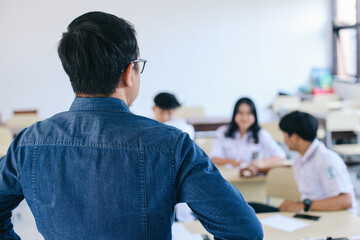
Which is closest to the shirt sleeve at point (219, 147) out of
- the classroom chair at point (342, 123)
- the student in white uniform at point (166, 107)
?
the student in white uniform at point (166, 107)

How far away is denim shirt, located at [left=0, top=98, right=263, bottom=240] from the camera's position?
0.85 metres

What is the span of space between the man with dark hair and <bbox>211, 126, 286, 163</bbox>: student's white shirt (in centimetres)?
274

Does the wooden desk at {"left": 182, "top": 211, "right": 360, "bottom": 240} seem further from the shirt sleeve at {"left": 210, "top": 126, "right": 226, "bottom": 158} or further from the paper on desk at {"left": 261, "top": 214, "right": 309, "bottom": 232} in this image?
the shirt sleeve at {"left": 210, "top": 126, "right": 226, "bottom": 158}

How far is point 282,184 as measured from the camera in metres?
2.83

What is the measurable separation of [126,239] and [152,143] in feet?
0.69

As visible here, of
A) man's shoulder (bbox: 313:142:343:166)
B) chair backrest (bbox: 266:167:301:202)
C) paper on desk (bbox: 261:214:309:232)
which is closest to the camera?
paper on desk (bbox: 261:214:309:232)

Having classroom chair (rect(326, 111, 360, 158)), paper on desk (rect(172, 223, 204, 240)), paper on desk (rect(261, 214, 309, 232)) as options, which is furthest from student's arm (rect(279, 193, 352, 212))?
classroom chair (rect(326, 111, 360, 158))

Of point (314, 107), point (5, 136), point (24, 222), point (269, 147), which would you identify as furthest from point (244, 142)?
point (314, 107)

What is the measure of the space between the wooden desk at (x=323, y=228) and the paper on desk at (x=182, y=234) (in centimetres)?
3

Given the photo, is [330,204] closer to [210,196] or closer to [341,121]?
[210,196]

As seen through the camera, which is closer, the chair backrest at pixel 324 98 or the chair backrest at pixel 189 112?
the chair backrest at pixel 189 112

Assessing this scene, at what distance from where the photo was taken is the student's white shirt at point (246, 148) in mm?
3578

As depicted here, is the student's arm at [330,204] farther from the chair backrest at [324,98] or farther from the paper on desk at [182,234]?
the chair backrest at [324,98]

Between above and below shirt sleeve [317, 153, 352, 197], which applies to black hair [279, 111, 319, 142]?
above
